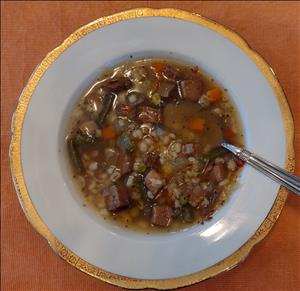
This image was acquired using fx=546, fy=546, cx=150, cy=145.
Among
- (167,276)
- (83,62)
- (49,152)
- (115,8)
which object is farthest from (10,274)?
(115,8)

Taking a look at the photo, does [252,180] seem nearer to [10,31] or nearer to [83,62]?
[83,62]

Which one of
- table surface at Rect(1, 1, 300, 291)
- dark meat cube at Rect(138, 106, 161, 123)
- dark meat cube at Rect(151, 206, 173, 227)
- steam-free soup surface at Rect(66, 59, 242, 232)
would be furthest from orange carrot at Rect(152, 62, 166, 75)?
dark meat cube at Rect(151, 206, 173, 227)

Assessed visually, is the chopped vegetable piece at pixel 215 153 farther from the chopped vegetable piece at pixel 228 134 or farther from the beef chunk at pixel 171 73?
the beef chunk at pixel 171 73

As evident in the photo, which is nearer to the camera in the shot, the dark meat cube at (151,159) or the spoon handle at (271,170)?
the spoon handle at (271,170)

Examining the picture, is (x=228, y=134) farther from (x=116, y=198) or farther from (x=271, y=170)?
(x=116, y=198)

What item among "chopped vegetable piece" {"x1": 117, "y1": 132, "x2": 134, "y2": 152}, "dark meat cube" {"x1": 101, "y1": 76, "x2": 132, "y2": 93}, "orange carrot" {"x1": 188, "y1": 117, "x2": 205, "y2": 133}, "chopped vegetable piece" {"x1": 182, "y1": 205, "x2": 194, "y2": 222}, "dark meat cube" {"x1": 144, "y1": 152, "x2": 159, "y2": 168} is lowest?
"chopped vegetable piece" {"x1": 182, "y1": 205, "x2": 194, "y2": 222}

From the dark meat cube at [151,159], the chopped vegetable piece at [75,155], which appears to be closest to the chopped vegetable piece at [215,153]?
the dark meat cube at [151,159]

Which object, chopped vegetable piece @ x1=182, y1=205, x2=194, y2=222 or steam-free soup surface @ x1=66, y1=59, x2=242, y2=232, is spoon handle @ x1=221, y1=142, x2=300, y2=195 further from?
chopped vegetable piece @ x1=182, y1=205, x2=194, y2=222
